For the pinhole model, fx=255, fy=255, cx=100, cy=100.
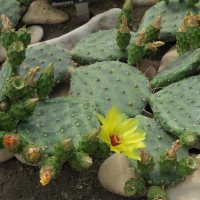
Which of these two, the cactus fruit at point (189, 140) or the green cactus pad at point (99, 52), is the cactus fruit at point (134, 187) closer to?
the cactus fruit at point (189, 140)

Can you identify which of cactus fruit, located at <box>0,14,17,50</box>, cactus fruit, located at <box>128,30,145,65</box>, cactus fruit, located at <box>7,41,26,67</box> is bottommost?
cactus fruit, located at <box>128,30,145,65</box>

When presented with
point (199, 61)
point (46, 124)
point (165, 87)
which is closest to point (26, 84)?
point (46, 124)

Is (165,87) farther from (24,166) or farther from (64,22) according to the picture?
(64,22)

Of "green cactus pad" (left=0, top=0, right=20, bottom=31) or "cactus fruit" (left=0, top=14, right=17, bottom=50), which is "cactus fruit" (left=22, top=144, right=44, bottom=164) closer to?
"cactus fruit" (left=0, top=14, right=17, bottom=50)

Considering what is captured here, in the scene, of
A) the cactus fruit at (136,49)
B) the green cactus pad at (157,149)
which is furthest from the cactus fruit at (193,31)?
the green cactus pad at (157,149)

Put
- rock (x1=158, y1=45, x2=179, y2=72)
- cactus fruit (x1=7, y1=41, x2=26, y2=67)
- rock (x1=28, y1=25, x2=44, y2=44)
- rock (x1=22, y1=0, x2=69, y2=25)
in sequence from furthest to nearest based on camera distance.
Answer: rock (x1=22, y1=0, x2=69, y2=25) < rock (x1=28, y1=25, x2=44, y2=44) < rock (x1=158, y1=45, x2=179, y2=72) < cactus fruit (x1=7, y1=41, x2=26, y2=67)

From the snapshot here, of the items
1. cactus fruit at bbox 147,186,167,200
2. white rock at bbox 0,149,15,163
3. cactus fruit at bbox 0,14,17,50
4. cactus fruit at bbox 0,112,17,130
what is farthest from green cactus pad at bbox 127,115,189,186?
cactus fruit at bbox 0,14,17,50

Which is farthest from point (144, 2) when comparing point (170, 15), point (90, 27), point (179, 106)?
point (179, 106)
